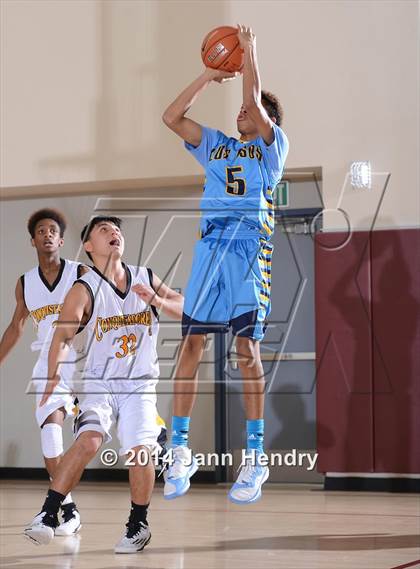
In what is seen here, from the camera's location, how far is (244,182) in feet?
15.3

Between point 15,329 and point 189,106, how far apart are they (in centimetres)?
214

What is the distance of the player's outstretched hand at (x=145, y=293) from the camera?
4973 millimetres

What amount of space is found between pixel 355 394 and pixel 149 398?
133 inches

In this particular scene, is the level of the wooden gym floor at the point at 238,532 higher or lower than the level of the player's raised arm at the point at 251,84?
lower

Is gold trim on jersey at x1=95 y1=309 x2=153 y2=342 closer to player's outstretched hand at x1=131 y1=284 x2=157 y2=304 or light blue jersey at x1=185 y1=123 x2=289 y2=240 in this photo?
player's outstretched hand at x1=131 y1=284 x2=157 y2=304

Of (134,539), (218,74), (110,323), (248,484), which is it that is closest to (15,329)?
(110,323)

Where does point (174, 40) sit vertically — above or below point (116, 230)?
above

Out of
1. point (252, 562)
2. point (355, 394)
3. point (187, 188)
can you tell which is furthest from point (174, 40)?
point (252, 562)

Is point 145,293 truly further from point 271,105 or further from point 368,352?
point 368,352

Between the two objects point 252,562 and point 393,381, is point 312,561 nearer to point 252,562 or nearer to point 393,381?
point 252,562

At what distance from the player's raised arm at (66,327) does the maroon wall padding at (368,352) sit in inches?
135

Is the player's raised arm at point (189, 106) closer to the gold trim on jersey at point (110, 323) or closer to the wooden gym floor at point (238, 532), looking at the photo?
the gold trim on jersey at point (110, 323)

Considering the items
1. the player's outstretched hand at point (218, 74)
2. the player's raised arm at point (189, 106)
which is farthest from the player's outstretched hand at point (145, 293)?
the player's outstretched hand at point (218, 74)

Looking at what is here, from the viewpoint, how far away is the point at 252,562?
4.70 metres
